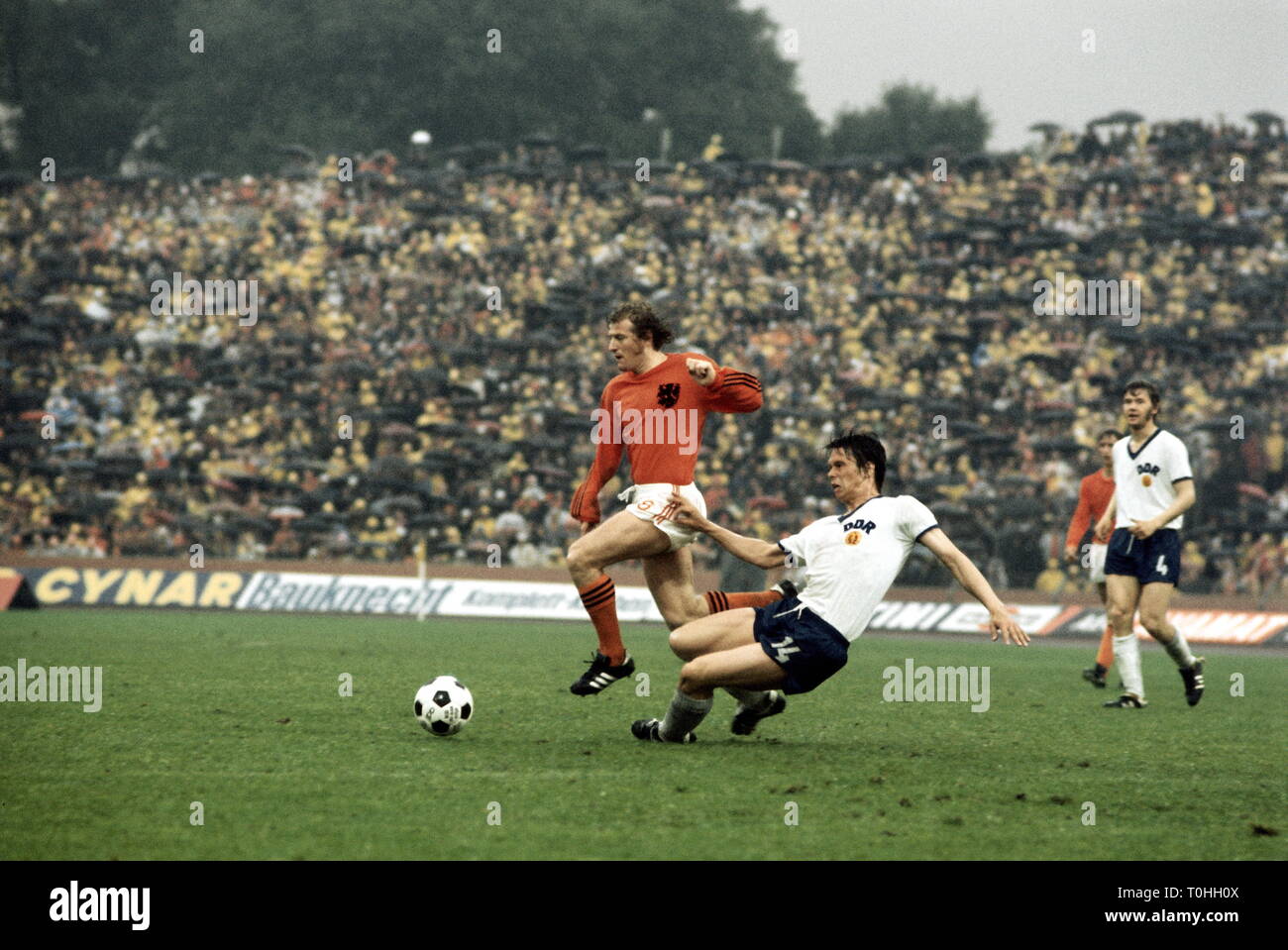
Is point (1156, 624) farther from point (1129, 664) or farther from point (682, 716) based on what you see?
point (682, 716)

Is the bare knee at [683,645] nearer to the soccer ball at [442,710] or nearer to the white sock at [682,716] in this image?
the white sock at [682,716]

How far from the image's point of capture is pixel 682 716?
9273mm

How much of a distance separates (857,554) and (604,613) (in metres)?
2.19

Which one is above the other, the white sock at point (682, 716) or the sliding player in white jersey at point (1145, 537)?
the sliding player in white jersey at point (1145, 537)

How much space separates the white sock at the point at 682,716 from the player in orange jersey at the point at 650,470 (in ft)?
2.39

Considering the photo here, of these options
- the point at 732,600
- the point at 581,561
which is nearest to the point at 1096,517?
the point at 732,600

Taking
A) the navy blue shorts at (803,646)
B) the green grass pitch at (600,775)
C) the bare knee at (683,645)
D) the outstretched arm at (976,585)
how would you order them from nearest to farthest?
the green grass pitch at (600,775) → the outstretched arm at (976,585) → the navy blue shorts at (803,646) → the bare knee at (683,645)

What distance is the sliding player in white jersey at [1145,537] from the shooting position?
12695 millimetres

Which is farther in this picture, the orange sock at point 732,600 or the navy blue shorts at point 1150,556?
the navy blue shorts at point 1150,556

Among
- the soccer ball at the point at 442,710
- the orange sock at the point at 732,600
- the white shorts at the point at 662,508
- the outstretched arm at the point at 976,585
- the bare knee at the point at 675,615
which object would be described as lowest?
the soccer ball at the point at 442,710

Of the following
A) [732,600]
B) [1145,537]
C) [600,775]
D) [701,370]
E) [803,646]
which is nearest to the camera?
A: [600,775]

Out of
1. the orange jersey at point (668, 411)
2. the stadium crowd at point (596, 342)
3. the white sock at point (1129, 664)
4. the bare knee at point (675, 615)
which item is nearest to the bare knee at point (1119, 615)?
the white sock at point (1129, 664)

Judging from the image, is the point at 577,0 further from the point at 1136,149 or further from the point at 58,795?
the point at 58,795

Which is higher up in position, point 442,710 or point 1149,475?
point 1149,475
